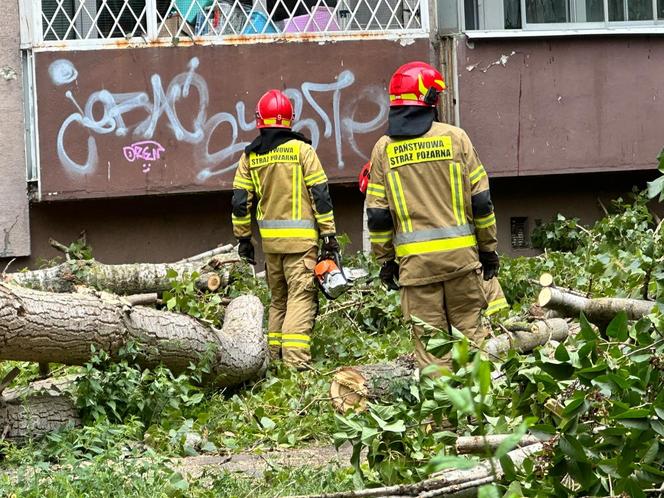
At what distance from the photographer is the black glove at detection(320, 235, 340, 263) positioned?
28.0 ft

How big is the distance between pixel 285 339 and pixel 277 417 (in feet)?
4.97

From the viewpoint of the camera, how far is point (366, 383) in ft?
Answer: 23.0

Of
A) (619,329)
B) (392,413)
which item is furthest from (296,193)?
(619,329)

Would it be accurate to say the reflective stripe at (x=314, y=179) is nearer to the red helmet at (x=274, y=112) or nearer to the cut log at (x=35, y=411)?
the red helmet at (x=274, y=112)

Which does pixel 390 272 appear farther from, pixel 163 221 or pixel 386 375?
pixel 163 221

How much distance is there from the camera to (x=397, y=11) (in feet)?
37.2

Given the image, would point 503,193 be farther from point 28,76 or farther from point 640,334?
point 640,334

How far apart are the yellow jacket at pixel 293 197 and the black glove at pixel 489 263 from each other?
6.29ft

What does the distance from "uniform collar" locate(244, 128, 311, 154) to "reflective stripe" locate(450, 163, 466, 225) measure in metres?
2.17

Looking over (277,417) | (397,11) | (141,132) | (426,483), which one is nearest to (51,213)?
(141,132)

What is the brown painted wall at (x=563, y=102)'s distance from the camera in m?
11.4

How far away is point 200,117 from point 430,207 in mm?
4592

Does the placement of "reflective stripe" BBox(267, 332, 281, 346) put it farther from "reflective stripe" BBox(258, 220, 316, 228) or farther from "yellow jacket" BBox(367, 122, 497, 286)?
"yellow jacket" BBox(367, 122, 497, 286)

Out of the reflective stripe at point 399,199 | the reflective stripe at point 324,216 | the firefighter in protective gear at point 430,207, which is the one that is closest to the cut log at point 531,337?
the firefighter in protective gear at point 430,207
